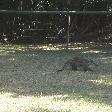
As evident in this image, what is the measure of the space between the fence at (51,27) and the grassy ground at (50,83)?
2572 millimetres

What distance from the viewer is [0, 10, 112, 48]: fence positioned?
15539mm

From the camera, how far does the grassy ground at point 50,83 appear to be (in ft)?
22.5

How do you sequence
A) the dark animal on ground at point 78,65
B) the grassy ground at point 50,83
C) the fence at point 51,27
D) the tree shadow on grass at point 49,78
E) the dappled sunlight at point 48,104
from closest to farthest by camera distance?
the dappled sunlight at point 48,104
the grassy ground at point 50,83
the tree shadow on grass at point 49,78
the dark animal on ground at point 78,65
the fence at point 51,27

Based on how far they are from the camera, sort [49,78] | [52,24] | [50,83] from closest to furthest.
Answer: [50,83] < [49,78] < [52,24]

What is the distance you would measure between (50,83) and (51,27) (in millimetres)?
7671

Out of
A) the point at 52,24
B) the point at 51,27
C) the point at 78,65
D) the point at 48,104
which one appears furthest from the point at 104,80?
the point at 52,24

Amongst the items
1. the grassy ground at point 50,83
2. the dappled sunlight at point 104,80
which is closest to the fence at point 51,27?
the grassy ground at point 50,83

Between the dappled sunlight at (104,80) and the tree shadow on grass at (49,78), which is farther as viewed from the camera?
the dappled sunlight at (104,80)

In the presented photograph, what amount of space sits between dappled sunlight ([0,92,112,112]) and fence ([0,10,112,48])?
8.01 meters

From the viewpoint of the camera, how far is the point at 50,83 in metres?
8.47

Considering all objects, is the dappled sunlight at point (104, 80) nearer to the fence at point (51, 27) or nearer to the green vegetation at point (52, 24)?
the fence at point (51, 27)

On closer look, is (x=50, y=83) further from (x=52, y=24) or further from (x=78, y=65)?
(x=52, y=24)

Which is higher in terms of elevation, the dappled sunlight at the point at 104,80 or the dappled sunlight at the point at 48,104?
the dappled sunlight at the point at 48,104

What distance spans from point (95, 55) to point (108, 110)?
579 centimetres
